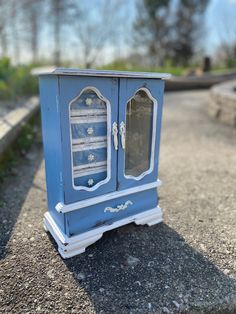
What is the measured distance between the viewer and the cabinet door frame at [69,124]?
4.10 feet

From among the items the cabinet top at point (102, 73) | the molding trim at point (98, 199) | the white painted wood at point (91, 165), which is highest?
the cabinet top at point (102, 73)

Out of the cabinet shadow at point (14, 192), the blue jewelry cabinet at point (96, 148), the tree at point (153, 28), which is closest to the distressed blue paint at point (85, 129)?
the blue jewelry cabinet at point (96, 148)

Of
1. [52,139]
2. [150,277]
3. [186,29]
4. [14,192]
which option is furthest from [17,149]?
[186,29]

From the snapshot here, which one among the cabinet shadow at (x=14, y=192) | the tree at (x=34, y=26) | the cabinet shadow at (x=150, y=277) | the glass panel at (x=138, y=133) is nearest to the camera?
the cabinet shadow at (x=150, y=277)

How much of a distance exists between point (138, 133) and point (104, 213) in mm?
559

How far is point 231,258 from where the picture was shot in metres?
1.45

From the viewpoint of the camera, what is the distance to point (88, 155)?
1.43 m

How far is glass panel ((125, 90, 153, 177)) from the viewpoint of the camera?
1528mm

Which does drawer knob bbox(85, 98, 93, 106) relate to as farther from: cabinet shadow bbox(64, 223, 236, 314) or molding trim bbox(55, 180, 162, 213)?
cabinet shadow bbox(64, 223, 236, 314)

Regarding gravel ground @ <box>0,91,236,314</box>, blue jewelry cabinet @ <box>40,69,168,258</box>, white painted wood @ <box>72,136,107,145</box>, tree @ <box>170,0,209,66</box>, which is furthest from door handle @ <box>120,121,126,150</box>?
tree @ <box>170,0,209,66</box>

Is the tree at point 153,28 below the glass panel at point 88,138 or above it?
above

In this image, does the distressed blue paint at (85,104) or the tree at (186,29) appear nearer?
the distressed blue paint at (85,104)

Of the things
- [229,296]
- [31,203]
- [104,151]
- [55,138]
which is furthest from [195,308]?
[31,203]

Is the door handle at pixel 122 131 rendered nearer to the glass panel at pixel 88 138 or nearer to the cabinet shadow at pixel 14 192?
the glass panel at pixel 88 138
